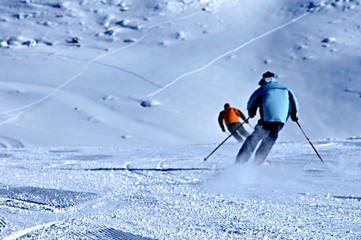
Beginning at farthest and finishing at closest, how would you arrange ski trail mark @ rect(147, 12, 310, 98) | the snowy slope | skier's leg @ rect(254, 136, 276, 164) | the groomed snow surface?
ski trail mark @ rect(147, 12, 310, 98), the snowy slope, skier's leg @ rect(254, 136, 276, 164), the groomed snow surface

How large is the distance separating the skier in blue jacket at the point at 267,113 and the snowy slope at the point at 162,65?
7631 mm

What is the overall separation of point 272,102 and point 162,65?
1446 centimetres

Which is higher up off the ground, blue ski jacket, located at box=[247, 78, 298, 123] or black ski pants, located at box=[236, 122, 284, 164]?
blue ski jacket, located at box=[247, 78, 298, 123]

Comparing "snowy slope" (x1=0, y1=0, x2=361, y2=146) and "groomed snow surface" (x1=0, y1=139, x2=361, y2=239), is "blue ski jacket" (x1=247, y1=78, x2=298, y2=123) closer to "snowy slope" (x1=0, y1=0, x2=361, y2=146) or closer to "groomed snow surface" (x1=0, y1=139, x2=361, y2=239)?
"groomed snow surface" (x1=0, y1=139, x2=361, y2=239)

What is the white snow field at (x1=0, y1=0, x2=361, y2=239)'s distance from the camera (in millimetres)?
3594

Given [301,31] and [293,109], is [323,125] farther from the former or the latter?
[293,109]

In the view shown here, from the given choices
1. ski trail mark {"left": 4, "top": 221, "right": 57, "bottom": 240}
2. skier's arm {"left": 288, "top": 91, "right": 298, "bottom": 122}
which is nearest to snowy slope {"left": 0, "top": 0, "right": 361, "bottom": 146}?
skier's arm {"left": 288, "top": 91, "right": 298, "bottom": 122}

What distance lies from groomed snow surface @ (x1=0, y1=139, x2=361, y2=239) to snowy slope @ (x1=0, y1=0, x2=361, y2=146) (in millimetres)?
7533

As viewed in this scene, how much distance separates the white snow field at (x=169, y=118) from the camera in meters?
3.59

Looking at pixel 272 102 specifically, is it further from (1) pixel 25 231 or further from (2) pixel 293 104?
(1) pixel 25 231

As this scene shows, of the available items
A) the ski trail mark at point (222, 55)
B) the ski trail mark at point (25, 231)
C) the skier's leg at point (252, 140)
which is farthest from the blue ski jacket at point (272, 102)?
the ski trail mark at point (222, 55)

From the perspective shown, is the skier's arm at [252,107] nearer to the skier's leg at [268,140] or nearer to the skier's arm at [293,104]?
the skier's leg at [268,140]

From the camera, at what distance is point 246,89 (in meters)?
17.9

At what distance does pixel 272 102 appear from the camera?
6.13 m
